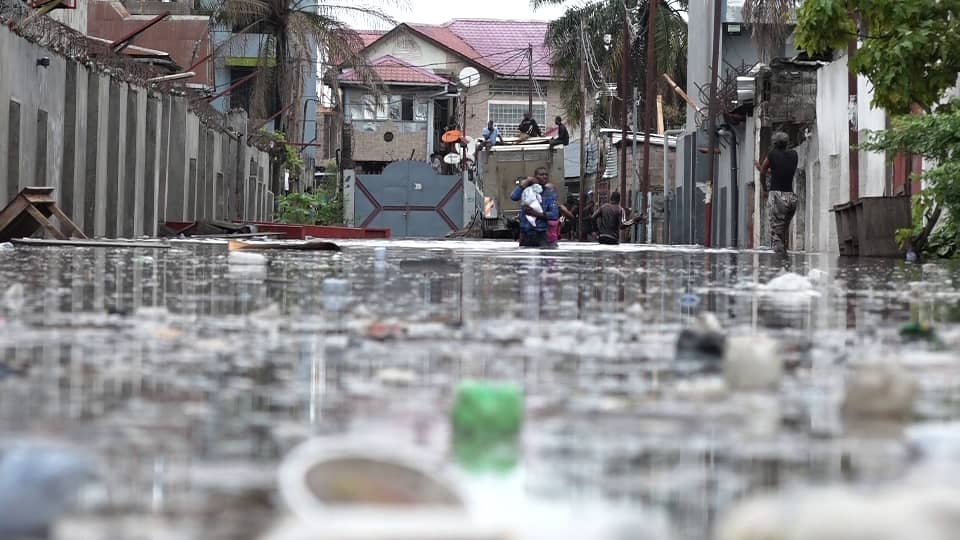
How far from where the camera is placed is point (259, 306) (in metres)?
6.88

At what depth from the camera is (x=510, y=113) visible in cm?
7844

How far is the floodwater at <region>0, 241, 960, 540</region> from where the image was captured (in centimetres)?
245

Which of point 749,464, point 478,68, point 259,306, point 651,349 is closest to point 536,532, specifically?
point 749,464

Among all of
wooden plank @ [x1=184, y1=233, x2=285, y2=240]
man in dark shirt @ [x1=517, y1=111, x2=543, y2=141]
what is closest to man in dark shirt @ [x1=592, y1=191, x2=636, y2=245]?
wooden plank @ [x1=184, y1=233, x2=285, y2=240]

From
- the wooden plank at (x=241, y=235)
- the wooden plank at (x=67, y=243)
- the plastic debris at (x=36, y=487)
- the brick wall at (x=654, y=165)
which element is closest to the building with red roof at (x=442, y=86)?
the brick wall at (x=654, y=165)

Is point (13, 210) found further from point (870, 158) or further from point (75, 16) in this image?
point (75, 16)

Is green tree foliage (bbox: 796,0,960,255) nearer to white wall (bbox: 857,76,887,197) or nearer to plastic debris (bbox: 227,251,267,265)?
plastic debris (bbox: 227,251,267,265)

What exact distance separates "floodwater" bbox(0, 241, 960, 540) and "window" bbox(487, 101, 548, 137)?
230ft

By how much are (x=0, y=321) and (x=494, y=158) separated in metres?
38.2

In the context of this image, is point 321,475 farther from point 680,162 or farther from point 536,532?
point 680,162

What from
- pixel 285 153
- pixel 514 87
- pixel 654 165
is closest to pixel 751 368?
pixel 285 153

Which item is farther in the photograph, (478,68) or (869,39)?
(478,68)

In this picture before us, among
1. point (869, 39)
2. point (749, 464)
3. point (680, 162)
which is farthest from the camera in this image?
point (680, 162)

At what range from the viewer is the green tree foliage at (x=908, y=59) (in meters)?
14.8
